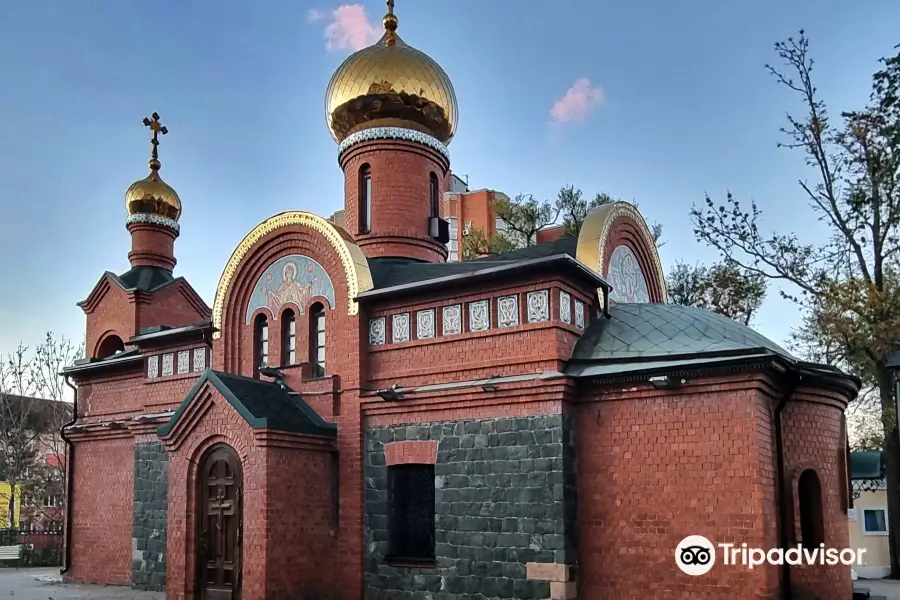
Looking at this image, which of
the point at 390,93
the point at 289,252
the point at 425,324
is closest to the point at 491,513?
the point at 425,324

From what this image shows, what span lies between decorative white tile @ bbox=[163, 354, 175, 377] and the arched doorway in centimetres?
288

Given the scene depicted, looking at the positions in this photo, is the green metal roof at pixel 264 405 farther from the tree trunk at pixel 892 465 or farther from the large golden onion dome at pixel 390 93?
the tree trunk at pixel 892 465

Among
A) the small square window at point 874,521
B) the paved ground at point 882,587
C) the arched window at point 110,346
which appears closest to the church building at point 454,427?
the paved ground at point 882,587

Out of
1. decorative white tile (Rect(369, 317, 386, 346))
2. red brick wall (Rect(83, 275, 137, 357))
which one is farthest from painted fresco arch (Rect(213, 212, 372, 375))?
red brick wall (Rect(83, 275, 137, 357))

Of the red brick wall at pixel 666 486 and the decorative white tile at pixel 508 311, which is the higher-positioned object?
the decorative white tile at pixel 508 311

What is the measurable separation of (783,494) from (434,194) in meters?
7.57

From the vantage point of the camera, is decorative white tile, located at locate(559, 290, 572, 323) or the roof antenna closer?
decorative white tile, located at locate(559, 290, 572, 323)

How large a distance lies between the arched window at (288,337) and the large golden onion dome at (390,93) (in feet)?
12.1

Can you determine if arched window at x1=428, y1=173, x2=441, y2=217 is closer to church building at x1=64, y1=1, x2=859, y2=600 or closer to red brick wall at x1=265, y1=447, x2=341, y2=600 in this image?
church building at x1=64, y1=1, x2=859, y2=600

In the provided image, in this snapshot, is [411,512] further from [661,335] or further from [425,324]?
[661,335]

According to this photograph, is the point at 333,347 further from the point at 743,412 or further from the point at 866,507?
the point at 866,507

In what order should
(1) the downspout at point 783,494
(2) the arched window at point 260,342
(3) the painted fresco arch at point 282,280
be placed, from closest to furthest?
(1) the downspout at point 783,494
(3) the painted fresco arch at point 282,280
(2) the arched window at point 260,342

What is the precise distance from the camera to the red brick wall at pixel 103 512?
13.9 metres

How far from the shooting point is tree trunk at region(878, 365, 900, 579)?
607 inches
